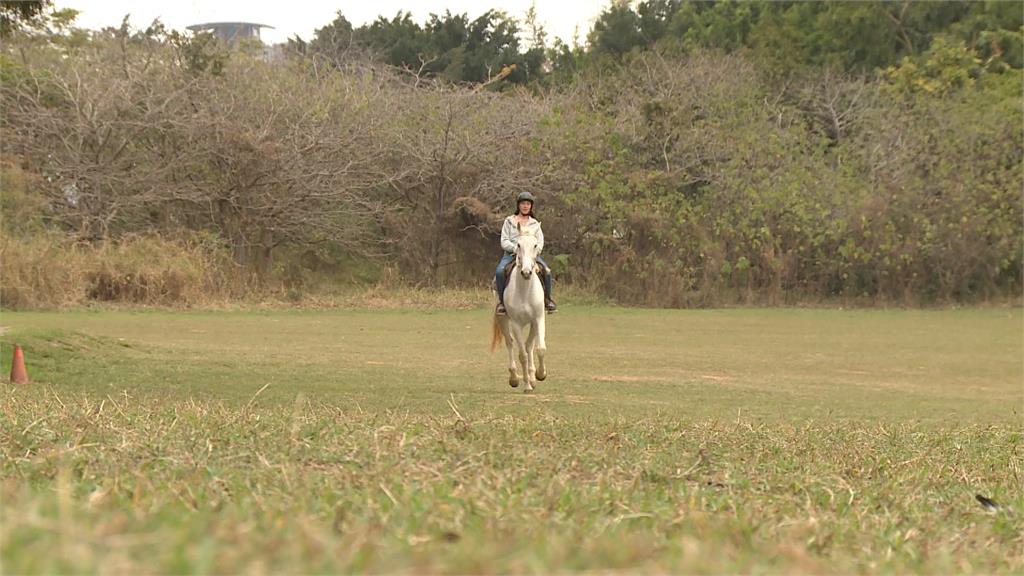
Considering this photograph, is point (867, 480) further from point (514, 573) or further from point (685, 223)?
point (685, 223)

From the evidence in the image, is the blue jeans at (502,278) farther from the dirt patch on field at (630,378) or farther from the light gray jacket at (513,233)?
the dirt patch on field at (630,378)

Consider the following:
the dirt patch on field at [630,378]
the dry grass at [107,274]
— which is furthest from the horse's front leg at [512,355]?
the dry grass at [107,274]

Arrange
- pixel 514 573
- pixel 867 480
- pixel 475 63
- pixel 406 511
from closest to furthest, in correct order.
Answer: pixel 514 573, pixel 406 511, pixel 867 480, pixel 475 63

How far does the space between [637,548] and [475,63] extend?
45.6 metres

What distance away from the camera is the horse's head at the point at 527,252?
536 inches

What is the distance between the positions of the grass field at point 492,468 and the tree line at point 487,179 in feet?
47.2

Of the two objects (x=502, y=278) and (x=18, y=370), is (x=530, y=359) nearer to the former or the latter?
(x=502, y=278)

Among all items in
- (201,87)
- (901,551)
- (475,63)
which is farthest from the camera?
(475,63)

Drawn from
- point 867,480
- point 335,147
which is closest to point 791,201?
point 335,147

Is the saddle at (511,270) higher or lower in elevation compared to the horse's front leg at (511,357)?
higher

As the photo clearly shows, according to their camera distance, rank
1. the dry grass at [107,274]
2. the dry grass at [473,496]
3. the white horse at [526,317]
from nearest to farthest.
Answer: the dry grass at [473,496] → the white horse at [526,317] → the dry grass at [107,274]

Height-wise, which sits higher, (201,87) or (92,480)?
(201,87)

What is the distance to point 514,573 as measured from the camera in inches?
96.2

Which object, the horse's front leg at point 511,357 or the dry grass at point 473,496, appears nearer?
the dry grass at point 473,496
